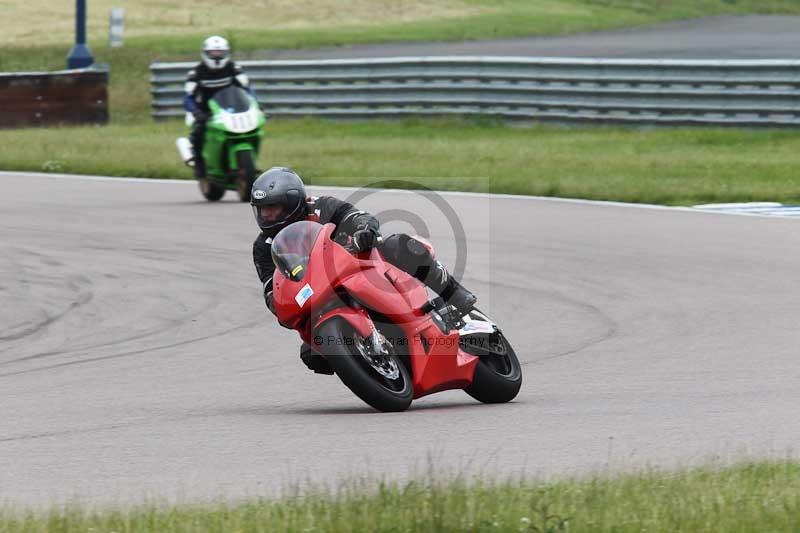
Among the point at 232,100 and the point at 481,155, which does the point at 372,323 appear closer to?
the point at 232,100

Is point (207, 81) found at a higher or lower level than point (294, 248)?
lower

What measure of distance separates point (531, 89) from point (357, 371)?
57.6ft

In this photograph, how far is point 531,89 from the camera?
2395 cm

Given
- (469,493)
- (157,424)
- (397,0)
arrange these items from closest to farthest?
(469,493) < (157,424) < (397,0)

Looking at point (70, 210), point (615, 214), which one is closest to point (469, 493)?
point (615, 214)

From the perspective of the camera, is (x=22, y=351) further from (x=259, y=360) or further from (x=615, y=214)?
(x=615, y=214)

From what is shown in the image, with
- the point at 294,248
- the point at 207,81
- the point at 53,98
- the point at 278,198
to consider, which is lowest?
the point at 53,98

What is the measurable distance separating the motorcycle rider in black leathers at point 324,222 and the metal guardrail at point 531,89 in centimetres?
1473

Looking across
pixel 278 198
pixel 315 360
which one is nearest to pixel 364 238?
pixel 278 198

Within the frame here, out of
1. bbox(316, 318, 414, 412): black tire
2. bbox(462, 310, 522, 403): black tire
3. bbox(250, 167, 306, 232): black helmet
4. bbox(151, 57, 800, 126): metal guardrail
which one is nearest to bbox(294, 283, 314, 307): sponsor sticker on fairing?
bbox(316, 318, 414, 412): black tire

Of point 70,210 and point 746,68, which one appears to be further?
point 746,68

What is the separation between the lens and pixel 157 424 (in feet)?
22.8

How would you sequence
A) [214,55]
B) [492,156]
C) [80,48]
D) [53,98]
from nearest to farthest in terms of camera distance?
1. [214,55]
2. [492,156]
3. [53,98]
4. [80,48]

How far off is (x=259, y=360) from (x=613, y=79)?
15066mm
